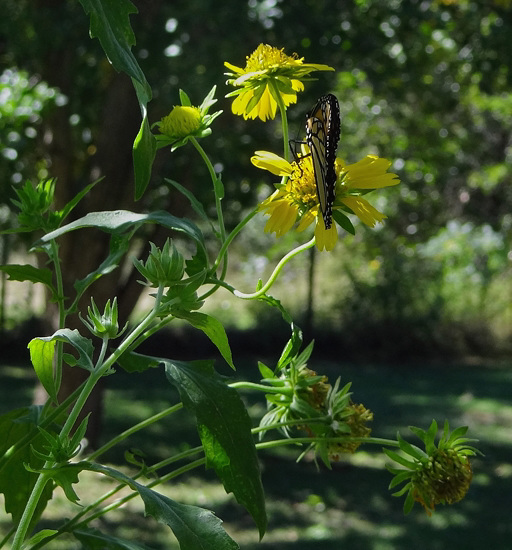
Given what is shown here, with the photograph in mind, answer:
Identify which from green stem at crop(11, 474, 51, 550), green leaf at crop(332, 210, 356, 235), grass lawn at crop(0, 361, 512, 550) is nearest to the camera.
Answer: green stem at crop(11, 474, 51, 550)

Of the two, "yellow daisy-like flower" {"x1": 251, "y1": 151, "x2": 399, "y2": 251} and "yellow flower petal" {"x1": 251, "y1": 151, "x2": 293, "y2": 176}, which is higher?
"yellow flower petal" {"x1": 251, "y1": 151, "x2": 293, "y2": 176}

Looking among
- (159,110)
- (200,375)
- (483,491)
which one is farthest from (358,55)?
(200,375)

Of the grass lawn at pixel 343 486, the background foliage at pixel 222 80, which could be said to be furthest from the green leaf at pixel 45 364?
the grass lawn at pixel 343 486

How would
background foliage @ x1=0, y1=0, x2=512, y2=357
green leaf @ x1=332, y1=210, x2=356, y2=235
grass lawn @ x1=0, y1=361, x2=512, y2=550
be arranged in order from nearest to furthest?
green leaf @ x1=332, y1=210, x2=356, y2=235 < background foliage @ x1=0, y1=0, x2=512, y2=357 < grass lawn @ x1=0, y1=361, x2=512, y2=550

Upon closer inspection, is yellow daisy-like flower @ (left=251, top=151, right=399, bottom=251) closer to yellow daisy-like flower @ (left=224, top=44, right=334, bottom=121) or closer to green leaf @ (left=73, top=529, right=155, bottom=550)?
yellow daisy-like flower @ (left=224, top=44, right=334, bottom=121)

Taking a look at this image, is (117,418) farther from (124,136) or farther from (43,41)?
(43,41)

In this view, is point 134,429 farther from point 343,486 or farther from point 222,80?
point 343,486

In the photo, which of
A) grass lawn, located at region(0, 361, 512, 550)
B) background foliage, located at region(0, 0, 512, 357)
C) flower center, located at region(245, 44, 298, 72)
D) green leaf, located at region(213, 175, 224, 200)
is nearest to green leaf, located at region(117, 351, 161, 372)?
green leaf, located at region(213, 175, 224, 200)
